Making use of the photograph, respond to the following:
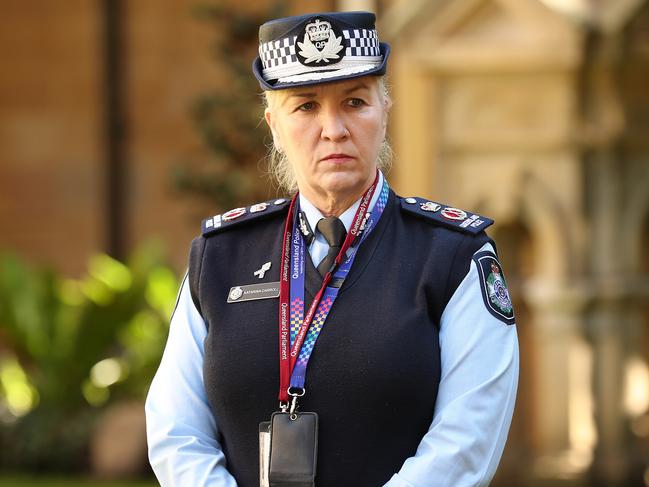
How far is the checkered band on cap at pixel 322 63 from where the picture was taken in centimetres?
289

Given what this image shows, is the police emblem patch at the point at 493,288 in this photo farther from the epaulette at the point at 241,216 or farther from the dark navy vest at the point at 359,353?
the epaulette at the point at 241,216

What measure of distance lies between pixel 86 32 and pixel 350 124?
848cm

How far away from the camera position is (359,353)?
2.81m

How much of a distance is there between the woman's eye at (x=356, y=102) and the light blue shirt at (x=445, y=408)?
194 millimetres

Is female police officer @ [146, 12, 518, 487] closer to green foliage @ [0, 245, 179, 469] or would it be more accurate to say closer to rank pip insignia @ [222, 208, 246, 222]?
rank pip insignia @ [222, 208, 246, 222]

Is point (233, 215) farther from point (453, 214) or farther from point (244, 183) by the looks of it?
point (244, 183)

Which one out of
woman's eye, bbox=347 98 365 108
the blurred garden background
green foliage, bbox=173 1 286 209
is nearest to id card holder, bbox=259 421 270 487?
woman's eye, bbox=347 98 365 108

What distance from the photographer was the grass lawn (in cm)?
813

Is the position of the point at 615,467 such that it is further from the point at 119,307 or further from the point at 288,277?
the point at 288,277

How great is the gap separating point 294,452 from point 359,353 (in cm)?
21

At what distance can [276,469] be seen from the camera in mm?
2795

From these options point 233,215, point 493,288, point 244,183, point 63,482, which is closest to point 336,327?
point 493,288

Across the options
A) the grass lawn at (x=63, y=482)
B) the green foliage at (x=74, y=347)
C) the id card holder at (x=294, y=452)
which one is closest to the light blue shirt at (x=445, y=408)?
the id card holder at (x=294, y=452)

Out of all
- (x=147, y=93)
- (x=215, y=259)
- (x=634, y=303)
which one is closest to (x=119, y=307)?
(x=147, y=93)
